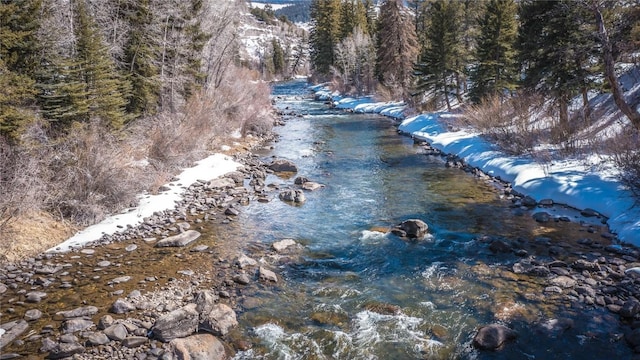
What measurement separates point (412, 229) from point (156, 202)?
804 cm

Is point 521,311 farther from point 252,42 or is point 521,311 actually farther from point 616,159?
point 252,42

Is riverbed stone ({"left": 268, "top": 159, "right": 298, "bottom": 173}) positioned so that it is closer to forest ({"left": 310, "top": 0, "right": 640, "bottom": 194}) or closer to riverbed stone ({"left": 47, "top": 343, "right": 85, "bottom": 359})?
forest ({"left": 310, "top": 0, "right": 640, "bottom": 194})

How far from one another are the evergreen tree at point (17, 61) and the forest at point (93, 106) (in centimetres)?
3

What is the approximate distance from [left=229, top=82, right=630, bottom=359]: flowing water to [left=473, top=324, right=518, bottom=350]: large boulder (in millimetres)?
139

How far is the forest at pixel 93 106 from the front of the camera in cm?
1005

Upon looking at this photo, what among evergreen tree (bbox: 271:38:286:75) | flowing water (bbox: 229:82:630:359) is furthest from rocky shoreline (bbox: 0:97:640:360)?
evergreen tree (bbox: 271:38:286:75)

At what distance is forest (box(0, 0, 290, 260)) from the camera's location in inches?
396

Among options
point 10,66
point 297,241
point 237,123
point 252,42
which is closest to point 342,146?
point 237,123

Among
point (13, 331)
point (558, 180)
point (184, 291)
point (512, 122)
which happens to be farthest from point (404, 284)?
point (512, 122)

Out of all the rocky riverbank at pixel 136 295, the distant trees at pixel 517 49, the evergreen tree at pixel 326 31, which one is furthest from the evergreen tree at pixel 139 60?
the evergreen tree at pixel 326 31

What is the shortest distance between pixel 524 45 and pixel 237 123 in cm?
1663

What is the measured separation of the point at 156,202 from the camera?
13.3 metres

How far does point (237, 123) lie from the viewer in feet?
86.5

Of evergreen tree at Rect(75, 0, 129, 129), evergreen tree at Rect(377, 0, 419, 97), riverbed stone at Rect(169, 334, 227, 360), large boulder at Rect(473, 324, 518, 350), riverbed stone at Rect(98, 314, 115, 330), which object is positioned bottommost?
large boulder at Rect(473, 324, 518, 350)
